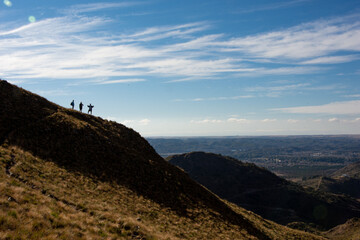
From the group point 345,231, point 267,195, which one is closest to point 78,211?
point 345,231

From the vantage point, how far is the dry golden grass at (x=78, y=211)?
45.2ft

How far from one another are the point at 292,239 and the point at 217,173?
423 feet

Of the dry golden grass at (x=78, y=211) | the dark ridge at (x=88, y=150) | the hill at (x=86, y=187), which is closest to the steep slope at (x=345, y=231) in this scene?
the hill at (x=86, y=187)

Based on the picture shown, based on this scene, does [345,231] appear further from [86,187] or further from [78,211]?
[78,211]

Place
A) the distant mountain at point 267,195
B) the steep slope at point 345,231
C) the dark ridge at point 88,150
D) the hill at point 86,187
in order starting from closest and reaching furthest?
the hill at point 86,187, the dark ridge at point 88,150, the steep slope at point 345,231, the distant mountain at point 267,195

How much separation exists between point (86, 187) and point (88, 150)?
34.0ft

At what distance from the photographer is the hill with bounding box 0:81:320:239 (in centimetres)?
1550

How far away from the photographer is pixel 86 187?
26.1m

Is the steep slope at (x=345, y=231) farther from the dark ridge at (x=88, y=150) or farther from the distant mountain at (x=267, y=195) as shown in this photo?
the dark ridge at (x=88, y=150)

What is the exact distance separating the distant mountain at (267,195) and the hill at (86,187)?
312 ft

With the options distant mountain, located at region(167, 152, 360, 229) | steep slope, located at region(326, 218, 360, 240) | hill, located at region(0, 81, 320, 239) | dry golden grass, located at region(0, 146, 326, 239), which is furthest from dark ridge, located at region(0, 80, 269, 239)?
distant mountain, located at region(167, 152, 360, 229)

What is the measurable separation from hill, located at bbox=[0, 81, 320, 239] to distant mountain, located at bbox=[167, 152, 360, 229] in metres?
95.1

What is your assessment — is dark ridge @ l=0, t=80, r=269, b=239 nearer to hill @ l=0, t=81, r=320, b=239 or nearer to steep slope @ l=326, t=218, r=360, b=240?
hill @ l=0, t=81, r=320, b=239

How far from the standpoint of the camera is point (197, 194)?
3819 centimetres
